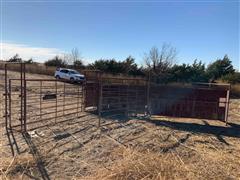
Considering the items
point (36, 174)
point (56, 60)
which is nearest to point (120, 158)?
point (36, 174)

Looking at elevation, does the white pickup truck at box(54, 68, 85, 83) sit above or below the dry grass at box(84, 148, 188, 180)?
above

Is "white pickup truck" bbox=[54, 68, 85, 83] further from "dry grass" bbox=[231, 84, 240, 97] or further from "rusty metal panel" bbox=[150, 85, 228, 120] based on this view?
"rusty metal panel" bbox=[150, 85, 228, 120]

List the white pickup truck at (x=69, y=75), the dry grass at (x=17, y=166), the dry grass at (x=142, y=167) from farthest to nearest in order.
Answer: the white pickup truck at (x=69, y=75) → the dry grass at (x=142, y=167) → the dry grass at (x=17, y=166)

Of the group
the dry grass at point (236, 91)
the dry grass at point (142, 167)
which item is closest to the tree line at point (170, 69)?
the dry grass at point (236, 91)

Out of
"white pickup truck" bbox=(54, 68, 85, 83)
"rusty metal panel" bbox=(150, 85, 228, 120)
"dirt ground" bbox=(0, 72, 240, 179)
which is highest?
"white pickup truck" bbox=(54, 68, 85, 83)

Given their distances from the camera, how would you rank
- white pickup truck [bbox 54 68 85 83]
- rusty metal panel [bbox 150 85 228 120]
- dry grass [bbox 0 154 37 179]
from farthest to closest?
white pickup truck [bbox 54 68 85 83] < rusty metal panel [bbox 150 85 228 120] < dry grass [bbox 0 154 37 179]

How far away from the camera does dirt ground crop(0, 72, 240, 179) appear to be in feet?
13.2

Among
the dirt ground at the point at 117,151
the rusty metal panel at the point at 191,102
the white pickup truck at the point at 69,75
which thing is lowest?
the dirt ground at the point at 117,151

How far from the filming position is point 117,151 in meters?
4.99

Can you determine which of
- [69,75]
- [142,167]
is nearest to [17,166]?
[142,167]

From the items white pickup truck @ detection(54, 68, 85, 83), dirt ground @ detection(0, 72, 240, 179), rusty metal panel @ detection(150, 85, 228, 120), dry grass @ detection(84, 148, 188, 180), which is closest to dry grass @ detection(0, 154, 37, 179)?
dirt ground @ detection(0, 72, 240, 179)

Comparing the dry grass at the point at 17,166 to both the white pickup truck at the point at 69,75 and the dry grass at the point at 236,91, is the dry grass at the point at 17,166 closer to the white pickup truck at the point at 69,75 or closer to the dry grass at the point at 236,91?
the white pickup truck at the point at 69,75

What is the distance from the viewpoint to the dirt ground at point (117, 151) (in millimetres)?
4012

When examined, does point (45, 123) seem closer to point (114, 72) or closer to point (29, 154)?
point (29, 154)
